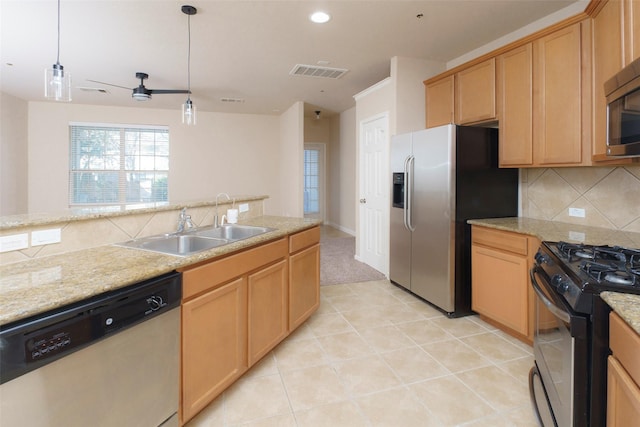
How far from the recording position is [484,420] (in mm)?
1683

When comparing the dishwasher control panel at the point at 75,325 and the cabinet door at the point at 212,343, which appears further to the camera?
the cabinet door at the point at 212,343

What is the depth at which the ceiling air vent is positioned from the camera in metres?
4.22

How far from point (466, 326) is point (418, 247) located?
32.9 inches

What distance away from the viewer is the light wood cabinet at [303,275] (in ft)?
7.97

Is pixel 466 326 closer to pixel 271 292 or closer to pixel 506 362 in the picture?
pixel 506 362

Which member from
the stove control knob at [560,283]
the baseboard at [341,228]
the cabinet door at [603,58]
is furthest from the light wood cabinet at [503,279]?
the baseboard at [341,228]

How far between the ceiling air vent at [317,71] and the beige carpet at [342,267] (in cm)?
274

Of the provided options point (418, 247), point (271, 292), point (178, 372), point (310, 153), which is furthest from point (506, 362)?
point (310, 153)

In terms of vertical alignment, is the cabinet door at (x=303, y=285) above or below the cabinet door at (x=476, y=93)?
below

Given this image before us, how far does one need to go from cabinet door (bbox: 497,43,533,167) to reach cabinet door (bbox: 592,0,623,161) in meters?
0.46

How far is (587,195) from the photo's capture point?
2549 millimetres

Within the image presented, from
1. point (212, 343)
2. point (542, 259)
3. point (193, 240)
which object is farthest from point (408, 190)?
point (212, 343)

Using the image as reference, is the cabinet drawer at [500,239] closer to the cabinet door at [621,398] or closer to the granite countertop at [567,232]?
the granite countertop at [567,232]

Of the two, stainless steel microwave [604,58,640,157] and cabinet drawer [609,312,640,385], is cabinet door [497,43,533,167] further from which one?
cabinet drawer [609,312,640,385]
